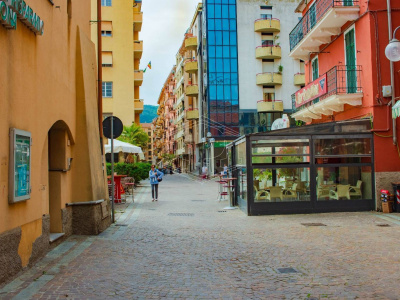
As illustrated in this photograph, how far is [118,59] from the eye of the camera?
41625 millimetres

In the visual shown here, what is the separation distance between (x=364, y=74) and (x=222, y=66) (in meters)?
37.5

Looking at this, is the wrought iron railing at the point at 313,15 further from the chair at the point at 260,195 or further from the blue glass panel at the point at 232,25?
the blue glass panel at the point at 232,25

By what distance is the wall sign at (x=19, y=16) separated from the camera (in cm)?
615

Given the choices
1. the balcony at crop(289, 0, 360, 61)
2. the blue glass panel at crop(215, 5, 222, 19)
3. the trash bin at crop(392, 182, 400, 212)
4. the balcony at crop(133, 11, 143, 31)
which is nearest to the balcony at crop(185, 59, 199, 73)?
the blue glass panel at crop(215, 5, 222, 19)

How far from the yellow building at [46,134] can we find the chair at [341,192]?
7.49 metres

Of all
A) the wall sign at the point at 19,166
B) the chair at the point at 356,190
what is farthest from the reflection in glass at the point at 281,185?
the wall sign at the point at 19,166

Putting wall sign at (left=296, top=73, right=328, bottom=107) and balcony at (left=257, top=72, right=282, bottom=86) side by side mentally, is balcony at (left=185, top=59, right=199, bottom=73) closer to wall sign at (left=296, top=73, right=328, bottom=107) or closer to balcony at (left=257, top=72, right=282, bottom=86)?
balcony at (left=257, top=72, right=282, bottom=86)

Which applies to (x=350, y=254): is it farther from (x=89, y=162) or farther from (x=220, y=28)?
(x=220, y=28)

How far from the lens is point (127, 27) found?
4188cm

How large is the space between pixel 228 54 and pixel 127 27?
1440 cm

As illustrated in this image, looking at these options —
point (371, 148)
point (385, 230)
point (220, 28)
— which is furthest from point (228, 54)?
point (385, 230)

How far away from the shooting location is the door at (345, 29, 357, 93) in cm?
1584

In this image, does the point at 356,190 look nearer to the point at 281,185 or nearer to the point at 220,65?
the point at 281,185

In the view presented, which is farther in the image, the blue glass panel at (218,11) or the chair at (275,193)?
the blue glass panel at (218,11)
